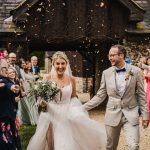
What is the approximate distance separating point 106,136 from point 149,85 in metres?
6.16

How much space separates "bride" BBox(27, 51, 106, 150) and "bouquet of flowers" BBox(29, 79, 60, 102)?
0.13 meters

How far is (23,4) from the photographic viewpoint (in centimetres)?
1928

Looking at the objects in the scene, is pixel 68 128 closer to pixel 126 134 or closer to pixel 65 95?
pixel 65 95

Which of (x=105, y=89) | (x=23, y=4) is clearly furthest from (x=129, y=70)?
(x=23, y=4)

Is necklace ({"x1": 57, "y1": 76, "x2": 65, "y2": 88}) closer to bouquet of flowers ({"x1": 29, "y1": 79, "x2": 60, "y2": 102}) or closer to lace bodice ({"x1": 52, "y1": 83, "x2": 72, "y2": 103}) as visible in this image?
lace bodice ({"x1": 52, "y1": 83, "x2": 72, "y2": 103})

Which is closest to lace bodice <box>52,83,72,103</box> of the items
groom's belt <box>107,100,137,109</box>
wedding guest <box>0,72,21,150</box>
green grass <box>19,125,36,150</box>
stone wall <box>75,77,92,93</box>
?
groom's belt <box>107,100,137,109</box>

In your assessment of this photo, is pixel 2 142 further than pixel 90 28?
No

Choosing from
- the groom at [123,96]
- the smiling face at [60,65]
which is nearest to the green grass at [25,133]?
the smiling face at [60,65]

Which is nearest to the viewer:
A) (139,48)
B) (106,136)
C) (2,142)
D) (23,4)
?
(2,142)

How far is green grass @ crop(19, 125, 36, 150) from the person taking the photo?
1188cm

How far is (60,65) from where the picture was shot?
880 centimetres

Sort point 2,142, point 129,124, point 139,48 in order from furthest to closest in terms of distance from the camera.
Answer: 1. point 139,48
2. point 129,124
3. point 2,142

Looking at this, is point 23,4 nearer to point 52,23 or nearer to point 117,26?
point 52,23

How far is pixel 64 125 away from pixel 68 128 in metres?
0.08
